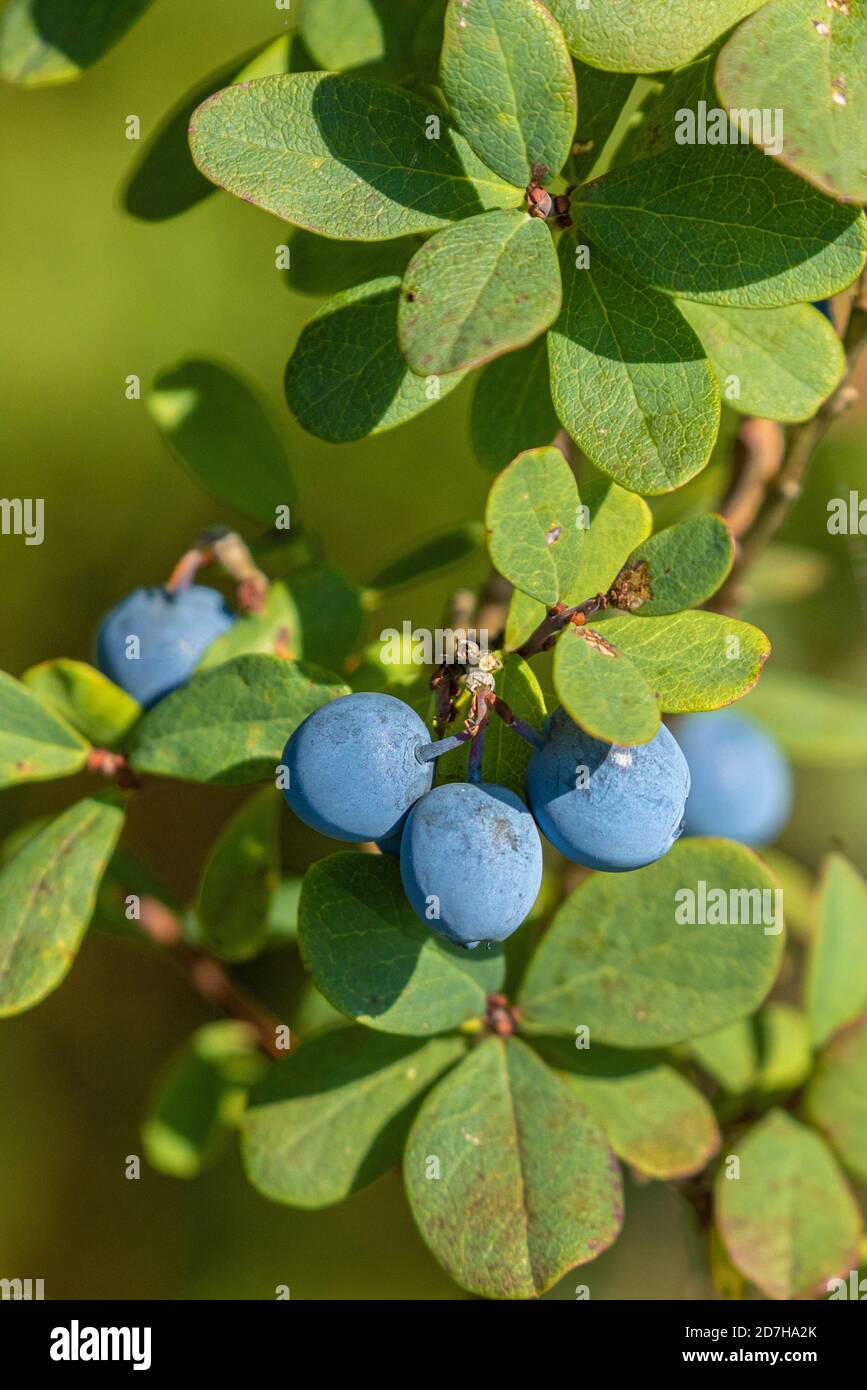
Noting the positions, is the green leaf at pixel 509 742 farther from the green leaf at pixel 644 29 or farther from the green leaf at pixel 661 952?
the green leaf at pixel 644 29

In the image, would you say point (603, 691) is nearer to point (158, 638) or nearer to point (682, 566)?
point (682, 566)

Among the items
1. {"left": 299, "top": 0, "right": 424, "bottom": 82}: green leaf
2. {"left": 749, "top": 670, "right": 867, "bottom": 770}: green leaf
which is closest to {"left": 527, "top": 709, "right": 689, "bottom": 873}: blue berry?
{"left": 299, "top": 0, "right": 424, "bottom": 82}: green leaf

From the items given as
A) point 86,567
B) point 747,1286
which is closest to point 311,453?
point 86,567

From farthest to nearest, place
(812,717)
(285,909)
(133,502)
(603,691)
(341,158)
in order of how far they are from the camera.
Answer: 1. (133,502)
2. (812,717)
3. (285,909)
4. (341,158)
5. (603,691)

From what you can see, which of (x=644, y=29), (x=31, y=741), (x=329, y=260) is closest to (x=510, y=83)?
(x=644, y=29)

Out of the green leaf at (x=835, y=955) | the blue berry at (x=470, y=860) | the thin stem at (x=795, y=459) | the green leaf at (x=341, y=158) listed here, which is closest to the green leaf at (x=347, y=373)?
the green leaf at (x=341, y=158)
